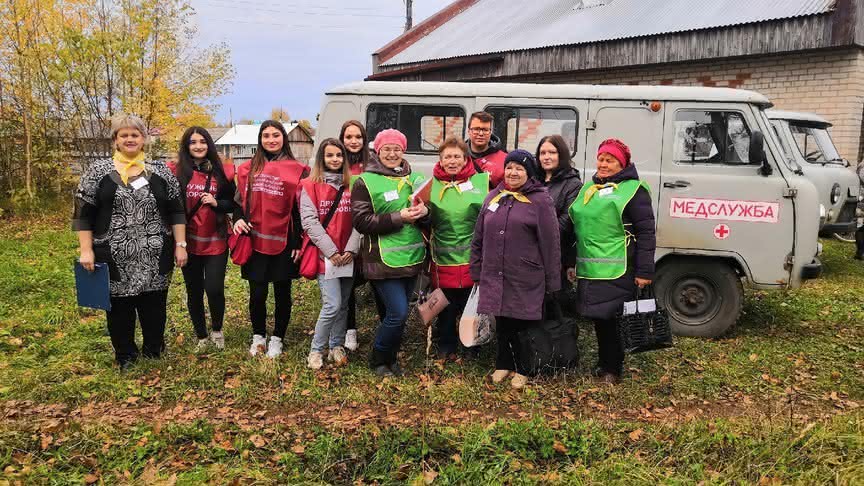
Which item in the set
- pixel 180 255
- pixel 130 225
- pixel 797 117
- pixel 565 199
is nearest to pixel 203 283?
pixel 180 255

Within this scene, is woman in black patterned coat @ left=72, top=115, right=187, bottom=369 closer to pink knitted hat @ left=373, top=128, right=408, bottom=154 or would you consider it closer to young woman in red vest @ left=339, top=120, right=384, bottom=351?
young woman in red vest @ left=339, top=120, right=384, bottom=351

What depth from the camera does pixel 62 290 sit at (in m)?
7.12

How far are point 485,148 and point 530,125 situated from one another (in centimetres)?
107

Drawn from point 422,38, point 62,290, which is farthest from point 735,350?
point 422,38

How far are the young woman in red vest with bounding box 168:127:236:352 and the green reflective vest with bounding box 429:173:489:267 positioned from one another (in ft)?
5.31

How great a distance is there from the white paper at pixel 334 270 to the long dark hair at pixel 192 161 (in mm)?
1095

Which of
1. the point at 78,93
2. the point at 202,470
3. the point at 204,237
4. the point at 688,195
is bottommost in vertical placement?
the point at 202,470

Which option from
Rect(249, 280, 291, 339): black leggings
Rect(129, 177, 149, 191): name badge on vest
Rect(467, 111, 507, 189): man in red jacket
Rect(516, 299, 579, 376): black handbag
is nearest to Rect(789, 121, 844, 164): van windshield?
Result: Rect(467, 111, 507, 189): man in red jacket

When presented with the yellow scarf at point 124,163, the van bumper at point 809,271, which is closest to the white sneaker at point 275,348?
the yellow scarf at point 124,163

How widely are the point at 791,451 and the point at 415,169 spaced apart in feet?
12.9

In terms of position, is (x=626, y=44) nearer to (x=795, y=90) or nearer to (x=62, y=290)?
(x=795, y=90)

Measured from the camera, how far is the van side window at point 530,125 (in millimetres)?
5688

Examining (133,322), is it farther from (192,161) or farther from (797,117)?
(797,117)

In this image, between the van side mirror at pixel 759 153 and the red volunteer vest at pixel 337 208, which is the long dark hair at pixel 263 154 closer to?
the red volunteer vest at pixel 337 208
